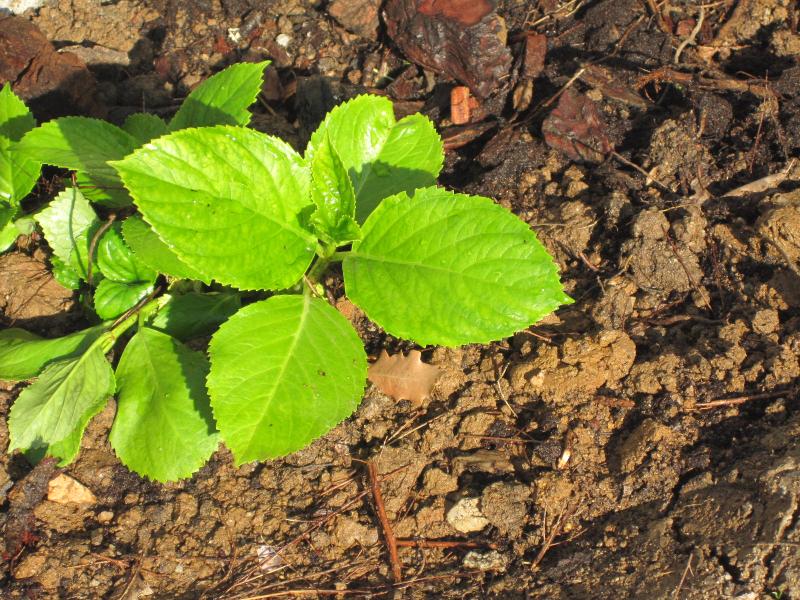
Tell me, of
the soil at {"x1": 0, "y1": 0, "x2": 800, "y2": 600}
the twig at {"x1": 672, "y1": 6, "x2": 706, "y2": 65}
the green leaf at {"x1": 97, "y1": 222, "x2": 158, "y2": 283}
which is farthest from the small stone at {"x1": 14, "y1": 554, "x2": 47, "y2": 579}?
the twig at {"x1": 672, "y1": 6, "x2": 706, "y2": 65}

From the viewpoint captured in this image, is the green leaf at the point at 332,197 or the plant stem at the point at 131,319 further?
the plant stem at the point at 131,319

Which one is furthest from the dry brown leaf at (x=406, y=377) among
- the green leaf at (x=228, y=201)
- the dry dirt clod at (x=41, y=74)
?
the dry dirt clod at (x=41, y=74)

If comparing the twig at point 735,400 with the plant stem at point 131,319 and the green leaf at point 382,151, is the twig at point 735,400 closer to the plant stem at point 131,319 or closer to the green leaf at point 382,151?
the green leaf at point 382,151

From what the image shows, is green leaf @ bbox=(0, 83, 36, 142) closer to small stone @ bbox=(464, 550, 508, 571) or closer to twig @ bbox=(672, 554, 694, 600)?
small stone @ bbox=(464, 550, 508, 571)

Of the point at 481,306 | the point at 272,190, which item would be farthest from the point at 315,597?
the point at 272,190

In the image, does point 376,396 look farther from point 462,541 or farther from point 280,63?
point 280,63
